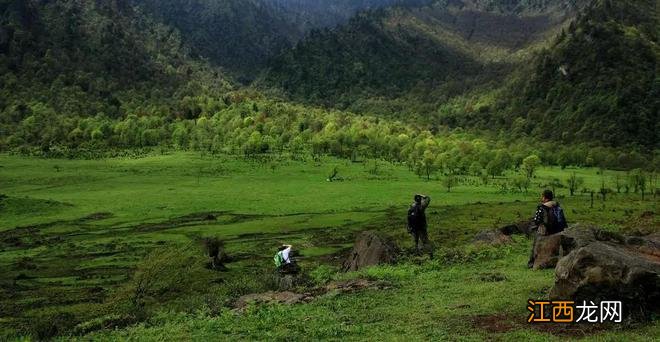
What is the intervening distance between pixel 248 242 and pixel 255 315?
47120mm

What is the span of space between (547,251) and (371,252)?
11830 millimetres

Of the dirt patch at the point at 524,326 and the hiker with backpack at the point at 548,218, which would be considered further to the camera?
the hiker with backpack at the point at 548,218

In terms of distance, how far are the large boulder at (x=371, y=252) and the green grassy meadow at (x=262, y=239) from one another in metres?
1.21

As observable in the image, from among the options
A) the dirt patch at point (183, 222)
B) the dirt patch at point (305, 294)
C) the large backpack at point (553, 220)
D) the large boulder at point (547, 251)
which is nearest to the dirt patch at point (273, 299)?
the dirt patch at point (305, 294)

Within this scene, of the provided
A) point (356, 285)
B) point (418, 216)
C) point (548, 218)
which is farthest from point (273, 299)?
point (548, 218)

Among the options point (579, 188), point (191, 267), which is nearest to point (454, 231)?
point (191, 267)

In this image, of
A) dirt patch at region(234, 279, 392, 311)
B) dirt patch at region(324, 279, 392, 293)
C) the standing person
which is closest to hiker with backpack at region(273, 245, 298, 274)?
dirt patch at region(324, 279, 392, 293)

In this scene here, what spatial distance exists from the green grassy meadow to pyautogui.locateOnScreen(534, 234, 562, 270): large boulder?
145cm

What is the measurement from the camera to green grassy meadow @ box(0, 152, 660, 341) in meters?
23.5

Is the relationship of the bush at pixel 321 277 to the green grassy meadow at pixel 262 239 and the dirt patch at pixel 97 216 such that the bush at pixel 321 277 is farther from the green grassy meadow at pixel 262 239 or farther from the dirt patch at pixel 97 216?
the dirt patch at pixel 97 216

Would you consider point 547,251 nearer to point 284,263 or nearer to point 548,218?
point 548,218

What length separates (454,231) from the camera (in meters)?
74.8

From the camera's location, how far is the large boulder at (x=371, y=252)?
37.4 metres

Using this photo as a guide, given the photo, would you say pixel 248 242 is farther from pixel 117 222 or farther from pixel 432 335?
pixel 432 335
